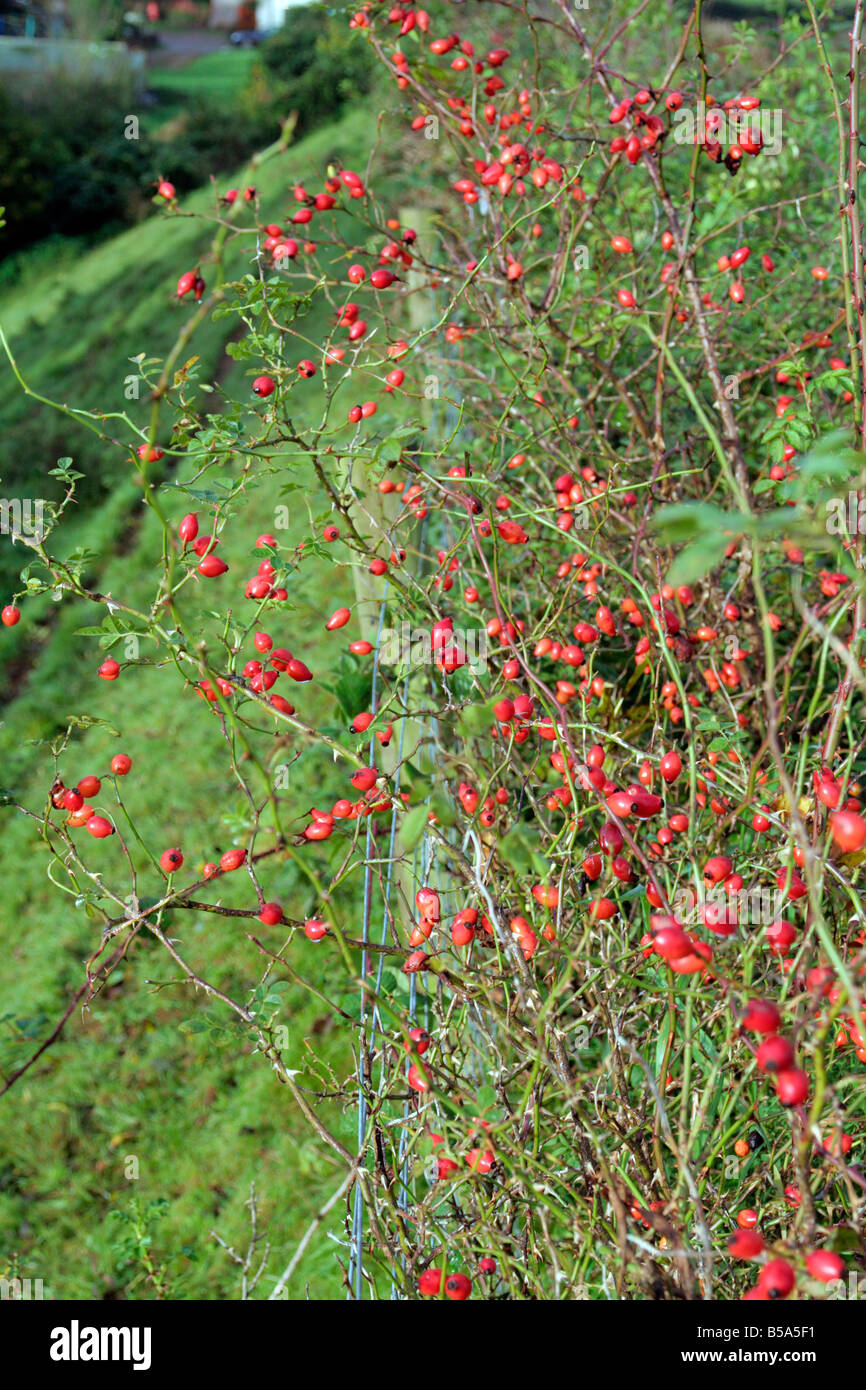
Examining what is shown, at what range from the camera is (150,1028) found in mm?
2869

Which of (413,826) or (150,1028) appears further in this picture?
(150,1028)

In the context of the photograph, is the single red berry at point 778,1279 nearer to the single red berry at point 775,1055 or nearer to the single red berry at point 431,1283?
the single red berry at point 775,1055

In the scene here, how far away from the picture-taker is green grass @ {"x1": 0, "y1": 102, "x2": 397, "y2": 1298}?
225 centimetres

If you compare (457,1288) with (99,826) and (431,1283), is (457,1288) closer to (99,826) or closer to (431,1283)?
(431,1283)

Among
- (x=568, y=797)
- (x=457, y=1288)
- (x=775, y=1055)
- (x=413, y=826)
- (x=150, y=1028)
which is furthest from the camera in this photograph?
(x=150, y=1028)

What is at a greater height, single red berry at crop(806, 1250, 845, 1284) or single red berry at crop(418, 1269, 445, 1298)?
single red berry at crop(806, 1250, 845, 1284)

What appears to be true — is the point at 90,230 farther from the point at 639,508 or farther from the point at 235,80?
the point at 639,508

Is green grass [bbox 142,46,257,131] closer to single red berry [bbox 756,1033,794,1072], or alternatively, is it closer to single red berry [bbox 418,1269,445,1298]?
single red berry [bbox 418,1269,445,1298]

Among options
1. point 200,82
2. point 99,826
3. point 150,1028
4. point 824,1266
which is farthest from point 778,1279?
point 200,82

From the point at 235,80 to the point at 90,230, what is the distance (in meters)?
6.65

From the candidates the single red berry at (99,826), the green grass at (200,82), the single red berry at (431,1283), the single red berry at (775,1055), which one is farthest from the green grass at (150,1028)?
the green grass at (200,82)

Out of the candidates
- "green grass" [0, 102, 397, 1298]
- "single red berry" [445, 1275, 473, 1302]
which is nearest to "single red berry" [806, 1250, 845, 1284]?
"single red berry" [445, 1275, 473, 1302]

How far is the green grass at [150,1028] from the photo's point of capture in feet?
7.39

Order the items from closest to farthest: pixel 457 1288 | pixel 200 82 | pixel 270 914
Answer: pixel 457 1288, pixel 270 914, pixel 200 82
